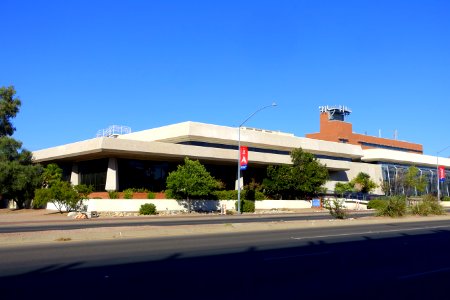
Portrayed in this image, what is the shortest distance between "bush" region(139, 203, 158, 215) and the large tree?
12894mm

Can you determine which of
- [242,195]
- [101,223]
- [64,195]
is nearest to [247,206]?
[242,195]

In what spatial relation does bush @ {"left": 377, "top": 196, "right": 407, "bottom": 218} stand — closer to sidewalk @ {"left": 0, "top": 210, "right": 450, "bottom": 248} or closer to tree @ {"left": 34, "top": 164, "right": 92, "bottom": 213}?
sidewalk @ {"left": 0, "top": 210, "right": 450, "bottom": 248}

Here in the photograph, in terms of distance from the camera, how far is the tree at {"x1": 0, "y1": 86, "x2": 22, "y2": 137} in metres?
57.3

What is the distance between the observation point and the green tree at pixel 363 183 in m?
71.9

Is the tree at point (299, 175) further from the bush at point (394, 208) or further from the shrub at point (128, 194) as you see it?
the bush at point (394, 208)

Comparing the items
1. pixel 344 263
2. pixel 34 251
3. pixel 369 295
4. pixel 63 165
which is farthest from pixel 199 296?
pixel 63 165

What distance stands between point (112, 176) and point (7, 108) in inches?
665

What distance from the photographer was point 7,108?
188 ft

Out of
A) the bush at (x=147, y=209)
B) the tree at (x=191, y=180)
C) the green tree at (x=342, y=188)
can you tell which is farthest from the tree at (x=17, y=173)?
the green tree at (x=342, y=188)

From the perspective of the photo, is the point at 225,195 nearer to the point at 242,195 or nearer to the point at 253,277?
the point at 242,195

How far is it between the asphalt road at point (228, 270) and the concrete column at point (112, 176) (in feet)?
105

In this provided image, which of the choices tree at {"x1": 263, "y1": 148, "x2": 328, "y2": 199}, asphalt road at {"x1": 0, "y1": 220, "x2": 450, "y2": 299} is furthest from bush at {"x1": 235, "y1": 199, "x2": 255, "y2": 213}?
asphalt road at {"x1": 0, "y1": 220, "x2": 450, "y2": 299}

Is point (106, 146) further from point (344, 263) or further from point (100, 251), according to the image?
point (344, 263)

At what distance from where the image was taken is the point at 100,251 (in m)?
15.7
